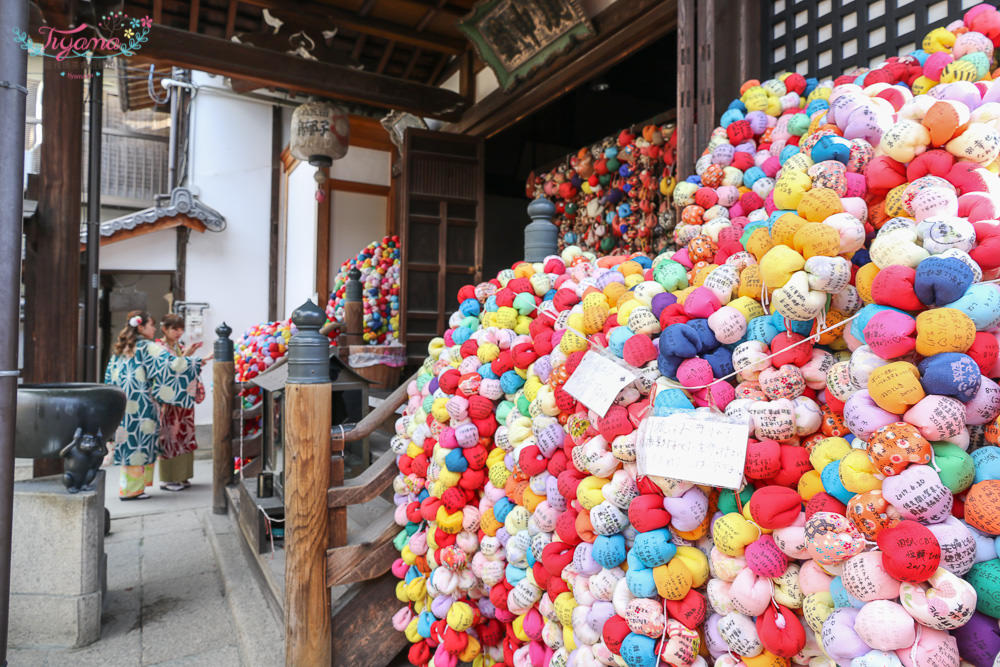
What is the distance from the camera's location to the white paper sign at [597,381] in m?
1.13

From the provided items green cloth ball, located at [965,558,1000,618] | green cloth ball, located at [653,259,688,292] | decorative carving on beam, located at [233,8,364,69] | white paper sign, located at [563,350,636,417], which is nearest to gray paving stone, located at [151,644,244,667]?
white paper sign, located at [563,350,636,417]

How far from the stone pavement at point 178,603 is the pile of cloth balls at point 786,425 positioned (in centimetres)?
133

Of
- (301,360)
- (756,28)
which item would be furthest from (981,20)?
(301,360)

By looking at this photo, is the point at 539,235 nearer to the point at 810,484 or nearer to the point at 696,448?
the point at 696,448

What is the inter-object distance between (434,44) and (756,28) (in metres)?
3.31

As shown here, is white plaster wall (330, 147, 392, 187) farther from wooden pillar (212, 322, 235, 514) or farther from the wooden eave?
wooden pillar (212, 322, 235, 514)

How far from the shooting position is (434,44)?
4668mm

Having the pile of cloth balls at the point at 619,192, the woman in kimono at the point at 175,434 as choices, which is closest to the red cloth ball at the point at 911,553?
the pile of cloth balls at the point at 619,192

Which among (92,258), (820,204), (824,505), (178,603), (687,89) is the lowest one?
(178,603)

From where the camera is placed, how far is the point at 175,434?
4.93 meters

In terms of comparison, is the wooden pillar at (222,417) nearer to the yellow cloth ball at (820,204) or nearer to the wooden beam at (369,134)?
the wooden beam at (369,134)

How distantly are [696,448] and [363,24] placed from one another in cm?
442

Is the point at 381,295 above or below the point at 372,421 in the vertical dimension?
above

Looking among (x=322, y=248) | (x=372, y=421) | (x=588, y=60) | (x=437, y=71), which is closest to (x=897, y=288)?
(x=372, y=421)
